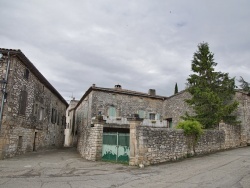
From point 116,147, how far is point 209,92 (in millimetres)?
9645

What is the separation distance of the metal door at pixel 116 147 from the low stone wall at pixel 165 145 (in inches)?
40.1

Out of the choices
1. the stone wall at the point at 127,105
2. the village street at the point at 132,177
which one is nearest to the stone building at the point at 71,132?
the stone wall at the point at 127,105

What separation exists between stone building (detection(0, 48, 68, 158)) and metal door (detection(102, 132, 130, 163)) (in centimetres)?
590

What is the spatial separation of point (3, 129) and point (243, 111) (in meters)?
18.2

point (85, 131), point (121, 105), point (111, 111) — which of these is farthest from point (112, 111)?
point (85, 131)

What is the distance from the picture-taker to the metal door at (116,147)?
12.7 m

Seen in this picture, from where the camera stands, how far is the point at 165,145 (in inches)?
496

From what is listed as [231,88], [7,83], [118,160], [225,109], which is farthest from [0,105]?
[231,88]

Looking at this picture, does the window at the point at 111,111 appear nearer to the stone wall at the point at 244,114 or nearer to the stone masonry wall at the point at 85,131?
the stone masonry wall at the point at 85,131

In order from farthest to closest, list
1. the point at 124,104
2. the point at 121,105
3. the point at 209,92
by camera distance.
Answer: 1. the point at 124,104
2. the point at 121,105
3. the point at 209,92

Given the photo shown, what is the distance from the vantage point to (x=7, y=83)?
13727 mm

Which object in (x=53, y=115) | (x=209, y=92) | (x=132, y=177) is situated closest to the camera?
(x=132, y=177)

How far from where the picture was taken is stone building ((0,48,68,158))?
44.6 ft

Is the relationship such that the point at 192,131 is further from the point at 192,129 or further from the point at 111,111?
the point at 111,111
